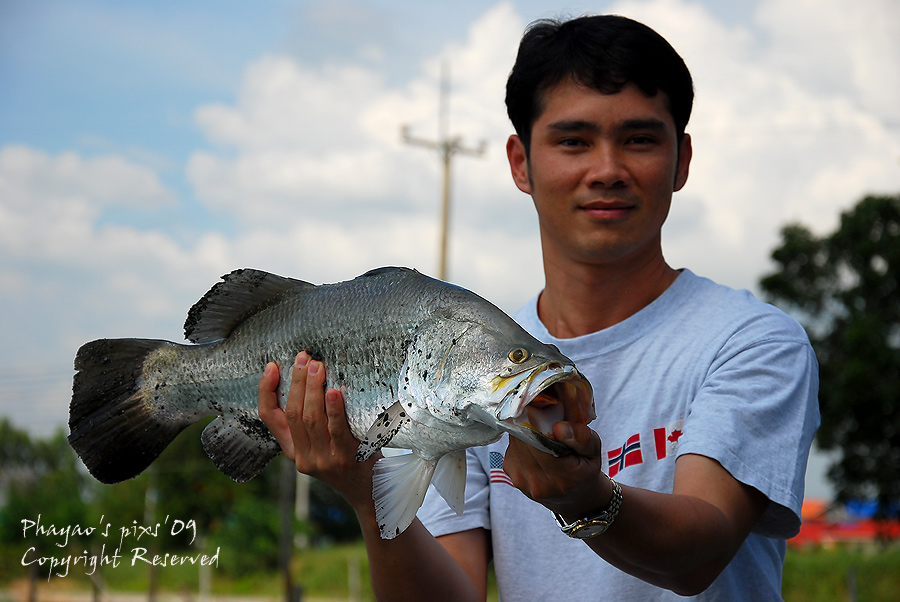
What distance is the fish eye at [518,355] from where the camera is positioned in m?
2.12

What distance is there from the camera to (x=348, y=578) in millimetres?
30203

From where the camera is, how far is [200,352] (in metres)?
2.85

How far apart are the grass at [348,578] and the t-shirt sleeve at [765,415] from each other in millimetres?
17652

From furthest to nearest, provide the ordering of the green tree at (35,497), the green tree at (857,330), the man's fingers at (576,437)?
the green tree at (35,497), the green tree at (857,330), the man's fingers at (576,437)

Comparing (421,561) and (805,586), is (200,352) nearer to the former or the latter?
(421,561)

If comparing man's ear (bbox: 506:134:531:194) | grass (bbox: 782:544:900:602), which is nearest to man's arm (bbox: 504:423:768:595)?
man's ear (bbox: 506:134:531:194)

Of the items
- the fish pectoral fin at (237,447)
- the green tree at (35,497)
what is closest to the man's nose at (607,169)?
the fish pectoral fin at (237,447)

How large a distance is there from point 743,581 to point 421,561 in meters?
1.07

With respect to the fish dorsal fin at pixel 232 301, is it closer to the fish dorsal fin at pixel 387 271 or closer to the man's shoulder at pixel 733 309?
the fish dorsal fin at pixel 387 271

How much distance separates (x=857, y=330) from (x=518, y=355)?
2152 centimetres

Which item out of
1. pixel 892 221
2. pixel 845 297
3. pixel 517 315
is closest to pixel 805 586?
pixel 845 297

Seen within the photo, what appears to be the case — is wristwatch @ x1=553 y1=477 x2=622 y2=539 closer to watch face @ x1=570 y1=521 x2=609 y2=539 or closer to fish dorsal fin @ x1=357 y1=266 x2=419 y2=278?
watch face @ x1=570 y1=521 x2=609 y2=539

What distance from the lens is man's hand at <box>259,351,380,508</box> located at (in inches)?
100

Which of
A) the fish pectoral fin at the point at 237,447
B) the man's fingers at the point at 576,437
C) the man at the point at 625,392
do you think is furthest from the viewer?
the fish pectoral fin at the point at 237,447
